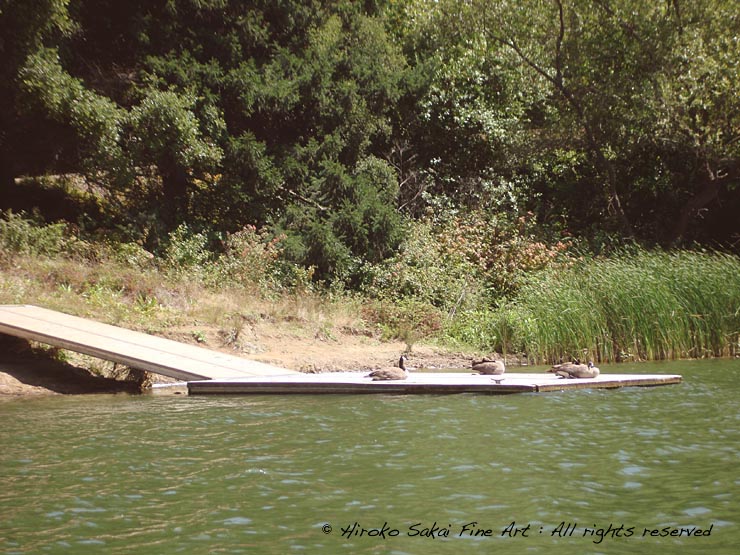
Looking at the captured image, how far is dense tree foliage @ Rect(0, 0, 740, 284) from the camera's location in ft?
61.6

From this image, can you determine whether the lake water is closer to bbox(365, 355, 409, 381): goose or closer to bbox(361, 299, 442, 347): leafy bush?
bbox(365, 355, 409, 381): goose

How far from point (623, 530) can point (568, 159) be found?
2104 centimetres

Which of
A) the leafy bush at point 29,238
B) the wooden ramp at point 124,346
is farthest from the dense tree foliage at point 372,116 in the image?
the wooden ramp at point 124,346

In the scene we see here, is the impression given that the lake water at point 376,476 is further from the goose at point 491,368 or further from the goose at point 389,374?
the goose at point 491,368

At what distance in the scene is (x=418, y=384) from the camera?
35.8 feet

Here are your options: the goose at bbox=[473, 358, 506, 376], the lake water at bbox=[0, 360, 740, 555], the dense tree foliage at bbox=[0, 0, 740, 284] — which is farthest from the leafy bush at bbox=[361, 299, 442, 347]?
the lake water at bbox=[0, 360, 740, 555]

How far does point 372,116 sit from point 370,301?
543cm

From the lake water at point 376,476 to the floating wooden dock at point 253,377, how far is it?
1.96ft

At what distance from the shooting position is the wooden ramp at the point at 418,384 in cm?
1080

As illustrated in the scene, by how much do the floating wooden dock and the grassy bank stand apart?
241 cm

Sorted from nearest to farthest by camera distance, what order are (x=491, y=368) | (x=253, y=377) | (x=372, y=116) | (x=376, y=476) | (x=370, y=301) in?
(x=376, y=476), (x=253, y=377), (x=491, y=368), (x=370, y=301), (x=372, y=116)

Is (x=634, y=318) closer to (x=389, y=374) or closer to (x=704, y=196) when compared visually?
(x=389, y=374)

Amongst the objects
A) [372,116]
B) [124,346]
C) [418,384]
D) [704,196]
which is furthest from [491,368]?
[704,196]

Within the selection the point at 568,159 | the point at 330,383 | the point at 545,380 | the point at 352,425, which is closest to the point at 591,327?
the point at 545,380
